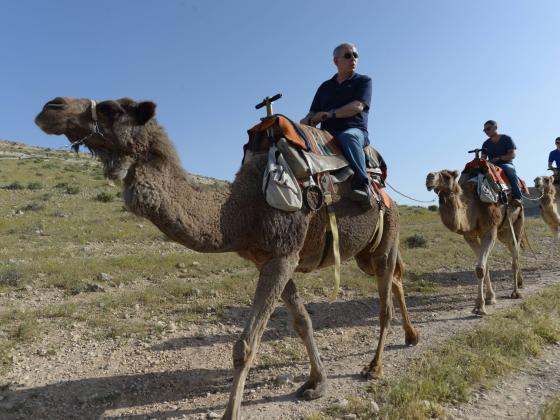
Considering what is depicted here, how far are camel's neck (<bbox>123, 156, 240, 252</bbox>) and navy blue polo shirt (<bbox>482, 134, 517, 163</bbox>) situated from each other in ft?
27.1

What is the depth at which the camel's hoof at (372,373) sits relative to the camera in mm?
4656

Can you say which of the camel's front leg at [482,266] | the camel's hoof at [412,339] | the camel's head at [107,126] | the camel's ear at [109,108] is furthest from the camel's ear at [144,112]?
the camel's front leg at [482,266]

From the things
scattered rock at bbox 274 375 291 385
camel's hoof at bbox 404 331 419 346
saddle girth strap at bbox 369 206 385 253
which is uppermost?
saddle girth strap at bbox 369 206 385 253

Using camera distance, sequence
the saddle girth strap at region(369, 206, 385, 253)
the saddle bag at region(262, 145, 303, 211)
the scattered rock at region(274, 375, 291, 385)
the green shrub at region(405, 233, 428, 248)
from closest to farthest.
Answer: the saddle bag at region(262, 145, 303, 211) < the scattered rock at region(274, 375, 291, 385) < the saddle girth strap at region(369, 206, 385, 253) < the green shrub at region(405, 233, 428, 248)

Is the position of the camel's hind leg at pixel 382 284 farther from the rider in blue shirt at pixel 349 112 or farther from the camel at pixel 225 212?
the rider in blue shirt at pixel 349 112

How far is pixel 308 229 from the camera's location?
4098 millimetres

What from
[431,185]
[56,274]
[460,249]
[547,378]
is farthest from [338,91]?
[460,249]

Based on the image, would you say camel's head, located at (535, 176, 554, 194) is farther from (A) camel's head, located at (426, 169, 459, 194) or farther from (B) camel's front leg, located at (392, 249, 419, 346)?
(B) camel's front leg, located at (392, 249, 419, 346)

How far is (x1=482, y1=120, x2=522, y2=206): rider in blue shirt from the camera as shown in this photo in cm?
935

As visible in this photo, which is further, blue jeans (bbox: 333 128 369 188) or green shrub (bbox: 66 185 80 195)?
green shrub (bbox: 66 185 80 195)

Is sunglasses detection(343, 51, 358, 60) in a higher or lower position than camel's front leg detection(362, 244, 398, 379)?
higher

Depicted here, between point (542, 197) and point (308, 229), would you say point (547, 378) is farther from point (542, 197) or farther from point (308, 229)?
point (542, 197)

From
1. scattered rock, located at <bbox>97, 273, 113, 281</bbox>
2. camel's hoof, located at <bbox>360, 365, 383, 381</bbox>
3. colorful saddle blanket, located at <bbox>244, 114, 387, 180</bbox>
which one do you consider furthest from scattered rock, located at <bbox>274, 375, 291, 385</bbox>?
scattered rock, located at <bbox>97, 273, 113, 281</bbox>

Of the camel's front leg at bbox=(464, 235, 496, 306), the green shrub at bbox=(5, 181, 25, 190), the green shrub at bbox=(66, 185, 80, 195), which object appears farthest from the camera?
the green shrub at bbox=(5, 181, 25, 190)
